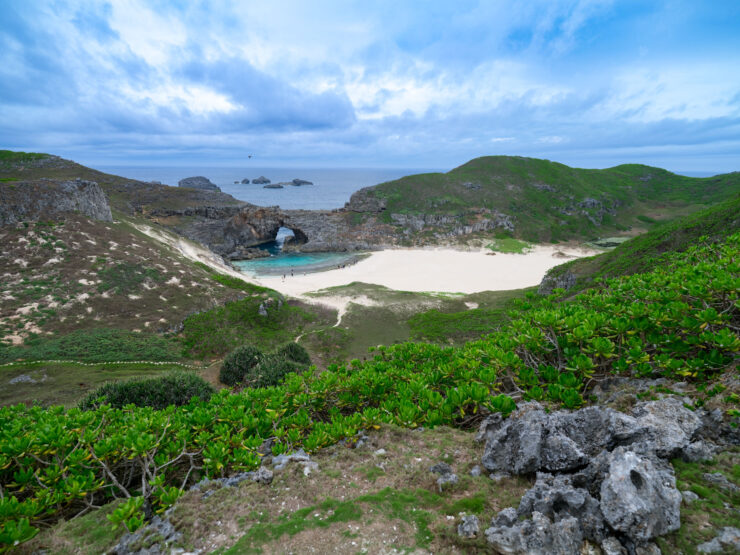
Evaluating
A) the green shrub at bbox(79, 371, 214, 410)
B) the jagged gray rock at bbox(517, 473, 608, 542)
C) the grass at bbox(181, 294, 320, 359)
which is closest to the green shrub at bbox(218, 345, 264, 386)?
the green shrub at bbox(79, 371, 214, 410)

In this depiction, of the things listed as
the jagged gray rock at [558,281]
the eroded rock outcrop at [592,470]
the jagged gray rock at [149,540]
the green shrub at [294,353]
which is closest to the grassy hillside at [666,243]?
the jagged gray rock at [558,281]

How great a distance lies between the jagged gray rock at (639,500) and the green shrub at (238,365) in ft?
59.4

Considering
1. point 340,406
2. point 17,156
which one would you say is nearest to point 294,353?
point 340,406

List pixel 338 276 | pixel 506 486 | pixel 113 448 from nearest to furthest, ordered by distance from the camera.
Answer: pixel 506 486, pixel 113 448, pixel 338 276

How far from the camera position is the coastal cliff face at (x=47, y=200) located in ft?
117

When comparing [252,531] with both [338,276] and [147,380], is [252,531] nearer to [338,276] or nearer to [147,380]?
[147,380]

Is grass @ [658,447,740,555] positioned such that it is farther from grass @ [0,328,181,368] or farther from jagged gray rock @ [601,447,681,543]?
grass @ [0,328,181,368]

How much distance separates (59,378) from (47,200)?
34.7 m

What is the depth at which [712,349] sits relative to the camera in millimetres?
5816

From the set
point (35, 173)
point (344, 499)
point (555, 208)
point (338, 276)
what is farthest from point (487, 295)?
point (35, 173)

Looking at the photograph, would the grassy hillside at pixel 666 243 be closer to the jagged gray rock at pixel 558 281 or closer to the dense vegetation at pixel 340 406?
the jagged gray rock at pixel 558 281

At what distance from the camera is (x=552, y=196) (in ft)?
332

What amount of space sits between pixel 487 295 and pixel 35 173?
10264 cm

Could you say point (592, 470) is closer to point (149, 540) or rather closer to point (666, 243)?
point (149, 540)
